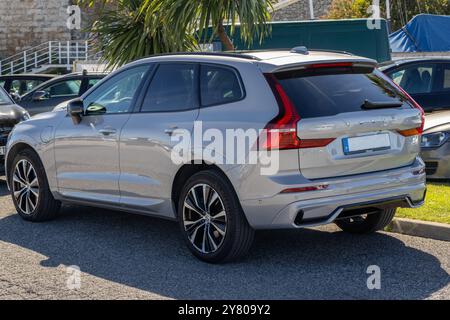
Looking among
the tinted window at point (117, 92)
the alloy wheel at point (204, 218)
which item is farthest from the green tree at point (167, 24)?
the alloy wheel at point (204, 218)

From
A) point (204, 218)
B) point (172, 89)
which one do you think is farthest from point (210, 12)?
point (204, 218)

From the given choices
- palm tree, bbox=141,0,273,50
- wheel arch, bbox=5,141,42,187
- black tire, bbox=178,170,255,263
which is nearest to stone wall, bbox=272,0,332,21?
palm tree, bbox=141,0,273,50

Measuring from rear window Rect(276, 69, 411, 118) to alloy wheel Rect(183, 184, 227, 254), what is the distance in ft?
3.38

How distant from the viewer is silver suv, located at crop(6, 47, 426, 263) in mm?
6004

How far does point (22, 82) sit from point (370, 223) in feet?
35.5

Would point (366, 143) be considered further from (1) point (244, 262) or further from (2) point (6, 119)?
(2) point (6, 119)

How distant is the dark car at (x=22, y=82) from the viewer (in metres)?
16.1

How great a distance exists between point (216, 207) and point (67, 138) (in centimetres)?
221

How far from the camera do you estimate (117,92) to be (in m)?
7.67

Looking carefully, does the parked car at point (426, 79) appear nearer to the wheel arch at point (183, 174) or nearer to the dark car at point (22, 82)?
the wheel arch at point (183, 174)

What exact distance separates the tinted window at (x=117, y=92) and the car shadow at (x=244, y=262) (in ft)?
4.23

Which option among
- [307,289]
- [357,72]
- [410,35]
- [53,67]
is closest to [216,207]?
[307,289]

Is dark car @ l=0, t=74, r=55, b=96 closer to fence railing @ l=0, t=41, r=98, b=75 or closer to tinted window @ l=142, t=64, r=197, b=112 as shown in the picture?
tinted window @ l=142, t=64, r=197, b=112

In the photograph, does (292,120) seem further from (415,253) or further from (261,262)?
(415,253)
